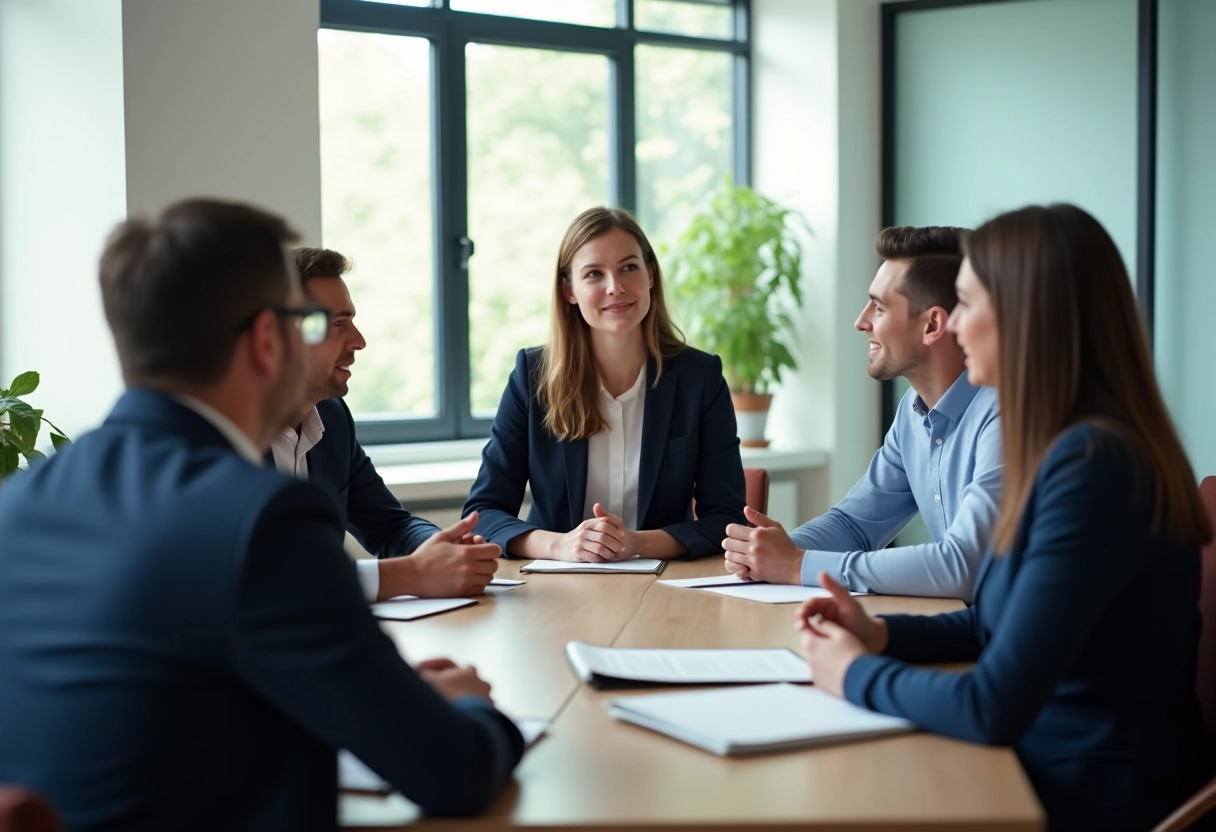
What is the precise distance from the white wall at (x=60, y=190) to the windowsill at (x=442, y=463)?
3.36ft

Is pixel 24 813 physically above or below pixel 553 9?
below

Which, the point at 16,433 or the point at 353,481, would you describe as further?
the point at 16,433

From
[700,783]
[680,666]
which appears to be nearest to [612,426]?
[680,666]

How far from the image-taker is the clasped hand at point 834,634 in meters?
1.62

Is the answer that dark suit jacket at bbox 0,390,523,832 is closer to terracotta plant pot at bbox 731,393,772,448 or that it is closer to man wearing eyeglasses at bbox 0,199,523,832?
man wearing eyeglasses at bbox 0,199,523,832

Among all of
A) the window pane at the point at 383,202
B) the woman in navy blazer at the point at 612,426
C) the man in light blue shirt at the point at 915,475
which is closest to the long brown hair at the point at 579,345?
the woman in navy blazer at the point at 612,426

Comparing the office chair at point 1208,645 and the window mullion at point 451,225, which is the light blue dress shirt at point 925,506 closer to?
the office chair at point 1208,645

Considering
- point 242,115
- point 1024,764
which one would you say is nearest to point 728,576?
point 1024,764

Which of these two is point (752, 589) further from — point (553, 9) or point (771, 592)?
point (553, 9)

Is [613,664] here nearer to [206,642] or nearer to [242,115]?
[206,642]

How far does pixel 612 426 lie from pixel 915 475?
770 mm

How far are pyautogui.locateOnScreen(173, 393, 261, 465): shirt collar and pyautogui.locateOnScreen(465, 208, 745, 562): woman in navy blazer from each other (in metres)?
1.72

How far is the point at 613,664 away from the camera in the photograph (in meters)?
1.76

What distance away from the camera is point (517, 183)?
17.1 feet
